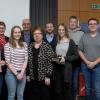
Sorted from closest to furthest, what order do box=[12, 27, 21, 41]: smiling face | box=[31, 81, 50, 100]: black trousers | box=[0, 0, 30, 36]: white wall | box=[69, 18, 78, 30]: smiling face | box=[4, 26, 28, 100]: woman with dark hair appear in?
box=[4, 26, 28, 100]: woman with dark hair, box=[12, 27, 21, 41]: smiling face, box=[31, 81, 50, 100]: black trousers, box=[69, 18, 78, 30]: smiling face, box=[0, 0, 30, 36]: white wall

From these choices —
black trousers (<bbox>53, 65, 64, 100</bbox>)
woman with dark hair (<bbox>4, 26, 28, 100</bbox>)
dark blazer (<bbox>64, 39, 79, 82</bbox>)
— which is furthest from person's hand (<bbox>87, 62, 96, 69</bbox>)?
woman with dark hair (<bbox>4, 26, 28, 100</bbox>)

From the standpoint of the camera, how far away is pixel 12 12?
6.76 metres

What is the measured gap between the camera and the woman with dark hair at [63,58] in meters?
5.23

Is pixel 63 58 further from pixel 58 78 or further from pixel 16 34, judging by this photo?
pixel 16 34

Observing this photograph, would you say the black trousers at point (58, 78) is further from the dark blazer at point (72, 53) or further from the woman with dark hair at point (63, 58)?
the dark blazer at point (72, 53)

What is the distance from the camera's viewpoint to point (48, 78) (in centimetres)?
514

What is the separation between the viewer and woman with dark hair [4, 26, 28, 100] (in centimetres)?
500

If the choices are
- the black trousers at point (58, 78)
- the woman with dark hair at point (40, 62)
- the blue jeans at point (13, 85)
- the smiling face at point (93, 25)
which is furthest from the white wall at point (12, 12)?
the smiling face at point (93, 25)

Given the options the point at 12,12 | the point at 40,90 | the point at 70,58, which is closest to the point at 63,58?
the point at 70,58

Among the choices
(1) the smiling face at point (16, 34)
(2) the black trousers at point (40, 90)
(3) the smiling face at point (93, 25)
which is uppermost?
(3) the smiling face at point (93, 25)

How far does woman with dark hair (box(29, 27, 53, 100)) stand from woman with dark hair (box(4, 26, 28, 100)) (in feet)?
0.47

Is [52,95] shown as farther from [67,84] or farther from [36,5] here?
[36,5]

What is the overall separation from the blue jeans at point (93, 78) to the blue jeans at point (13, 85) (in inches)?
38.4

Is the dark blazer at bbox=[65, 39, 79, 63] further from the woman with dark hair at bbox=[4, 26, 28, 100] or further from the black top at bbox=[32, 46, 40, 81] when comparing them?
the woman with dark hair at bbox=[4, 26, 28, 100]
